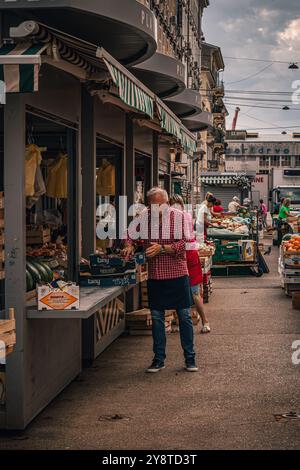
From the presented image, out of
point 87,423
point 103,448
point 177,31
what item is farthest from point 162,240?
point 177,31

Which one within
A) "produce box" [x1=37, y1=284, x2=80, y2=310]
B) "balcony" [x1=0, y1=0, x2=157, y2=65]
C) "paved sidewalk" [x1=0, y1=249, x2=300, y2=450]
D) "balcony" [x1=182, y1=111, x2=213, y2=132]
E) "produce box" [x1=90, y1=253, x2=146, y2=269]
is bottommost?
"paved sidewalk" [x1=0, y1=249, x2=300, y2=450]

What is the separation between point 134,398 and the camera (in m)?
7.63

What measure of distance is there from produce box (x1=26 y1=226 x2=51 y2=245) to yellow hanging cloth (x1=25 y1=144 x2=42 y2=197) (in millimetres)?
843

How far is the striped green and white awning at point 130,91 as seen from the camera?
699 cm

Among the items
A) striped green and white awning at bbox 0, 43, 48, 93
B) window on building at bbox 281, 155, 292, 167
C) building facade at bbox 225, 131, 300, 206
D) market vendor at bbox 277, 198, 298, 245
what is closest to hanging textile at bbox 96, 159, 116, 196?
striped green and white awning at bbox 0, 43, 48, 93

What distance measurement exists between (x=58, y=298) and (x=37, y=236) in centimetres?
165

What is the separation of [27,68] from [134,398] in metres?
3.30

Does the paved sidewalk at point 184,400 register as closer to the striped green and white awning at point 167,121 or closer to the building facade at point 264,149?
the striped green and white awning at point 167,121

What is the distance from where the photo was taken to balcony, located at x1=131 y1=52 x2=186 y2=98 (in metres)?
10.5

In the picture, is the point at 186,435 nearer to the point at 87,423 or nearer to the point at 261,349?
the point at 87,423

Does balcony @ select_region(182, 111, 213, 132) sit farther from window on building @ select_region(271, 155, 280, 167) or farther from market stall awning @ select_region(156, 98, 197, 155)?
window on building @ select_region(271, 155, 280, 167)

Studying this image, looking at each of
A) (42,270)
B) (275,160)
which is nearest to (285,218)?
(42,270)

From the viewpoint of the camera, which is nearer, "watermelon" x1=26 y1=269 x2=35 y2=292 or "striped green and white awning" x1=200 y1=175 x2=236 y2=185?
"watermelon" x1=26 y1=269 x2=35 y2=292

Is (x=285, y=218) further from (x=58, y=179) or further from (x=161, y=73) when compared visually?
(x=58, y=179)
